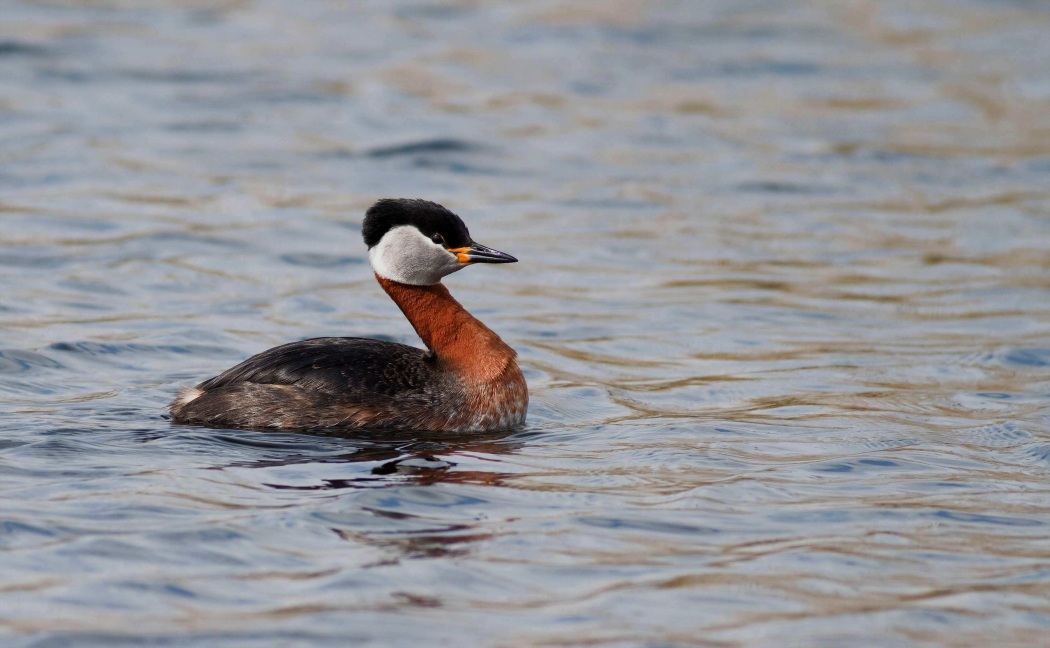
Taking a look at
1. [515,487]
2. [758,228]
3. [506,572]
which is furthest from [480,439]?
[758,228]

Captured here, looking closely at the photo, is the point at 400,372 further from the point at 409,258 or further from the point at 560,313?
the point at 560,313

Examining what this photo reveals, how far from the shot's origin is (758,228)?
15672 mm

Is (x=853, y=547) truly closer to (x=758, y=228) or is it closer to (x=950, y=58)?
(x=758, y=228)

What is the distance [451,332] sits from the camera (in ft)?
31.1

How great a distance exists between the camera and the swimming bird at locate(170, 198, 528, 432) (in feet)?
29.1

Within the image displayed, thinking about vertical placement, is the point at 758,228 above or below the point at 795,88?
below

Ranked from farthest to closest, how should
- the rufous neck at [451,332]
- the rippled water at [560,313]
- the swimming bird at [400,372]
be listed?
the rufous neck at [451,332]
the swimming bird at [400,372]
the rippled water at [560,313]

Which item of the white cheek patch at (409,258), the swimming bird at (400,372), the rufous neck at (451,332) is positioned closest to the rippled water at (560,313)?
the swimming bird at (400,372)

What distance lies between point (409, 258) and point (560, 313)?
11.7 ft

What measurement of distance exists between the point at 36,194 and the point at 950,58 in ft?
41.7

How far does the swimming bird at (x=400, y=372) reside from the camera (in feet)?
29.1

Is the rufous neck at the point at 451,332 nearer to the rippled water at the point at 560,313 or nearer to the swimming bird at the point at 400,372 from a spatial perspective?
the swimming bird at the point at 400,372

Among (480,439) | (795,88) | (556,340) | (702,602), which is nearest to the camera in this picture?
(702,602)

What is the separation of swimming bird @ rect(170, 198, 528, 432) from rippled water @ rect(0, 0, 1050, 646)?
0.22m
